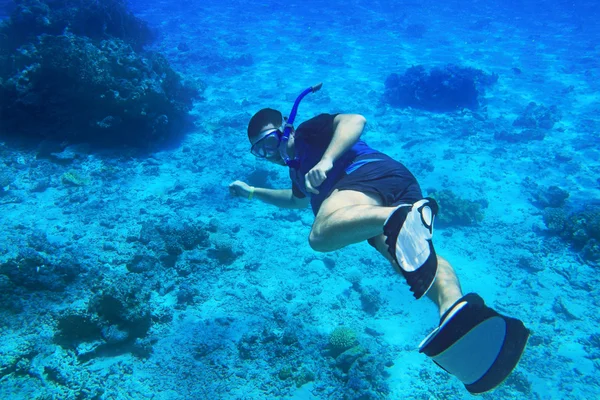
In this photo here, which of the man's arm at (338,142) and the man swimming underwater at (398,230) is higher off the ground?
the man's arm at (338,142)

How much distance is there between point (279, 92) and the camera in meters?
15.1

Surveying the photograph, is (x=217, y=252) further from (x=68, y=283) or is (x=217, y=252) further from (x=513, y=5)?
(x=513, y=5)

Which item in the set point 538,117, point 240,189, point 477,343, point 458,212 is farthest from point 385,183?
point 538,117

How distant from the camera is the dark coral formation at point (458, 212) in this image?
8445 mm

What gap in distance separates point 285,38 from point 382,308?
23.0 m

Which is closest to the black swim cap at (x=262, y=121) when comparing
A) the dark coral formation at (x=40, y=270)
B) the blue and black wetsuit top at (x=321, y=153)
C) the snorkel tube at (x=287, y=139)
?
the snorkel tube at (x=287, y=139)

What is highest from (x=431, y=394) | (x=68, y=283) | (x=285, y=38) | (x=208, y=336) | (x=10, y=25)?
(x=10, y=25)

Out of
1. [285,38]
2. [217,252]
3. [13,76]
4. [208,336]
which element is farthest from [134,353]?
[285,38]

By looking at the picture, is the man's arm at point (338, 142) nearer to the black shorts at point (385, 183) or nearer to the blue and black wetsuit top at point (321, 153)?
the blue and black wetsuit top at point (321, 153)

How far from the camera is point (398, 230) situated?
7.54ft

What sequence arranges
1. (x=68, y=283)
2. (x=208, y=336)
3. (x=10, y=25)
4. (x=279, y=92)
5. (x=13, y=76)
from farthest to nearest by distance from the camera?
1. (x=279, y=92)
2. (x=10, y=25)
3. (x=13, y=76)
4. (x=68, y=283)
5. (x=208, y=336)

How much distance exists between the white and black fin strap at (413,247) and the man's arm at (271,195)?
253 centimetres

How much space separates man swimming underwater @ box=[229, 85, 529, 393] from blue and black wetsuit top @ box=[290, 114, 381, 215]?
0.01 m

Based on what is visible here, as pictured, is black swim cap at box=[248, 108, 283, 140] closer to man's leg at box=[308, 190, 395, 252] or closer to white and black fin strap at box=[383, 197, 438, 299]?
man's leg at box=[308, 190, 395, 252]
